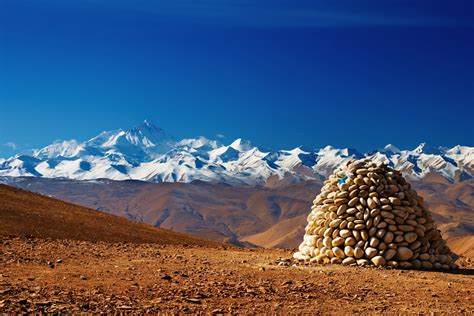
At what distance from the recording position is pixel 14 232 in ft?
68.9

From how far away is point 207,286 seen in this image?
11703mm

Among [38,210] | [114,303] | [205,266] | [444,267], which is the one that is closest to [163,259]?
[205,266]

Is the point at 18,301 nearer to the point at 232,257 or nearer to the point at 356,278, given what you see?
the point at 356,278

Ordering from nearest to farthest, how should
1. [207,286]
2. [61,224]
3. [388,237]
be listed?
[207,286] → [388,237] → [61,224]

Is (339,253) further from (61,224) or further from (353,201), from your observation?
(61,224)

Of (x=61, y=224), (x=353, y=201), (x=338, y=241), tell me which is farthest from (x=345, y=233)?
(x=61, y=224)

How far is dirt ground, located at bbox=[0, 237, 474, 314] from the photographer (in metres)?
9.86

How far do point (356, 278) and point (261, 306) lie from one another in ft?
14.2

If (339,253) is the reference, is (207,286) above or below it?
below

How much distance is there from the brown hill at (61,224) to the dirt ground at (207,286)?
5.04 meters

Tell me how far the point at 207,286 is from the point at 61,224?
14067mm

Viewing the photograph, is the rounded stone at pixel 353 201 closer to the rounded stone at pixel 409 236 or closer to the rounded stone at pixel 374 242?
the rounded stone at pixel 374 242

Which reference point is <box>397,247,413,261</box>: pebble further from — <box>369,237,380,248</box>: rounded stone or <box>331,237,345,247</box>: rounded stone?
<box>331,237,345,247</box>: rounded stone

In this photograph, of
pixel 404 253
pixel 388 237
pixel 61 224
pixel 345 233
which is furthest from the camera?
pixel 61 224
